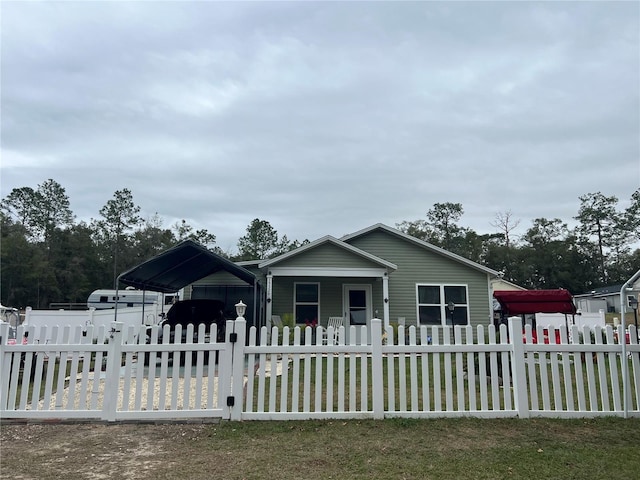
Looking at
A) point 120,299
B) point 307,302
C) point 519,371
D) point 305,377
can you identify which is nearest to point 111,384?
point 305,377

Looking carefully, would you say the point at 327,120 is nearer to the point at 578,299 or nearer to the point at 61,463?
the point at 61,463

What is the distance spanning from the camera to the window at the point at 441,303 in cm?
1559

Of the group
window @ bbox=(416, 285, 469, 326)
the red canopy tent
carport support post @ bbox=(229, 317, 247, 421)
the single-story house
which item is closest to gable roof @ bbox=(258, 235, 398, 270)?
the single-story house

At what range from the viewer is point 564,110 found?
13.0 m

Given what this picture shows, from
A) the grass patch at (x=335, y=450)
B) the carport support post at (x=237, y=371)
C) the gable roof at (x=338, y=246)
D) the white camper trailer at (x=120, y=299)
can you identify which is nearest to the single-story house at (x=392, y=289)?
the gable roof at (x=338, y=246)

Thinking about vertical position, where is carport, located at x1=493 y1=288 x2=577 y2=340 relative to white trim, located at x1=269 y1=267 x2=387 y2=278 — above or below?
below

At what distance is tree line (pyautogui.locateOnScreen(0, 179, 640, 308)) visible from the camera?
43312 millimetres

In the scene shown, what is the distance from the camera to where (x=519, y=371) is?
463 centimetres

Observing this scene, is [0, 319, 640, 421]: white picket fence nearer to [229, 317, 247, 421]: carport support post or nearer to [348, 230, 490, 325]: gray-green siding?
[229, 317, 247, 421]: carport support post

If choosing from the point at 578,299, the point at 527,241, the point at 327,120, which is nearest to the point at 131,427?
the point at 327,120

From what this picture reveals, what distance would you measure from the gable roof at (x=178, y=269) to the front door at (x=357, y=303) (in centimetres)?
417

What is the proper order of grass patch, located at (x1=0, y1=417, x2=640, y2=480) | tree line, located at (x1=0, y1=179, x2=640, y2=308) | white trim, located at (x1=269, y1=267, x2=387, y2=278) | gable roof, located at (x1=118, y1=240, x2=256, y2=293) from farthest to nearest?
tree line, located at (x1=0, y1=179, x2=640, y2=308) < white trim, located at (x1=269, y1=267, x2=387, y2=278) < gable roof, located at (x1=118, y1=240, x2=256, y2=293) < grass patch, located at (x1=0, y1=417, x2=640, y2=480)

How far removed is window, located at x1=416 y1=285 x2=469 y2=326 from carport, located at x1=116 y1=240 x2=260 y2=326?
6.19m

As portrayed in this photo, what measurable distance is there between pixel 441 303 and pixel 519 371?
Result: 11.3 m
